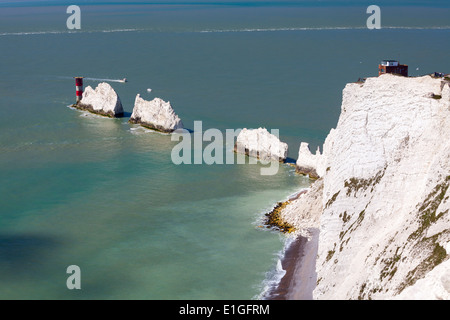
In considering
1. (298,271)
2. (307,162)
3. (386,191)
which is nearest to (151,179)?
(307,162)

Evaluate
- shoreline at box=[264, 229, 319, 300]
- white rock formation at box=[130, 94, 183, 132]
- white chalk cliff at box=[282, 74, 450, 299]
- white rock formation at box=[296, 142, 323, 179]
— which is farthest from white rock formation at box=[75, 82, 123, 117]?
white chalk cliff at box=[282, 74, 450, 299]

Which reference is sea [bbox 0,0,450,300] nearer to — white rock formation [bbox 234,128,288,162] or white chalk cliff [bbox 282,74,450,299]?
white rock formation [bbox 234,128,288,162]

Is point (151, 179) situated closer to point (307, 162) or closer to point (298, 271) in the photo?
point (307, 162)

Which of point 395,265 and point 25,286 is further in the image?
point 25,286

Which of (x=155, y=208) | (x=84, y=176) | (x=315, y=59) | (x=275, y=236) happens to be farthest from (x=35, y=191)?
(x=315, y=59)

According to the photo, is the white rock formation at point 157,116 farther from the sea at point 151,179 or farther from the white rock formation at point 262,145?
the white rock formation at point 262,145

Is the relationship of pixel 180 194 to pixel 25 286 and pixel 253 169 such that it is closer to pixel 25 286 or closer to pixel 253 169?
pixel 253 169
